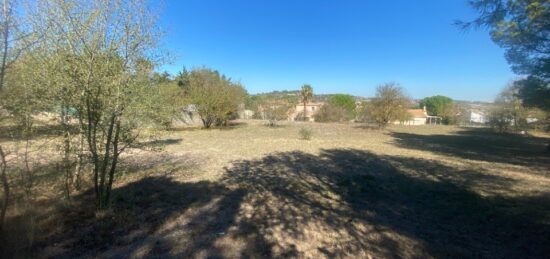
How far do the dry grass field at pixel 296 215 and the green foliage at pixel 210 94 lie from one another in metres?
12.2

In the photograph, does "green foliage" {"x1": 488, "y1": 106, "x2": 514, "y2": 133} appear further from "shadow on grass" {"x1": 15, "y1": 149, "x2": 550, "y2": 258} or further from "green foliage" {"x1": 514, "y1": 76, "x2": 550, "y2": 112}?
"shadow on grass" {"x1": 15, "y1": 149, "x2": 550, "y2": 258}

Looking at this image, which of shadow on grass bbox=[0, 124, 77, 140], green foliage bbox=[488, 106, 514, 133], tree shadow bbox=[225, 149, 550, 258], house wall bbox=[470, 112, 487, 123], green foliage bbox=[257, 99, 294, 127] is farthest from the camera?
house wall bbox=[470, 112, 487, 123]

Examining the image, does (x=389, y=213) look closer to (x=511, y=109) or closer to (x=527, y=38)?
(x=527, y=38)

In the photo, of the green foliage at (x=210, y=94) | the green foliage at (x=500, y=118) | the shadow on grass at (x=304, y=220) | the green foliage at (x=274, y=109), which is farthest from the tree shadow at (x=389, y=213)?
the green foliage at (x=500, y=118)

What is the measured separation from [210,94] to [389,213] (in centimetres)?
1709

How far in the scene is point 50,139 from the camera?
14.4 ft

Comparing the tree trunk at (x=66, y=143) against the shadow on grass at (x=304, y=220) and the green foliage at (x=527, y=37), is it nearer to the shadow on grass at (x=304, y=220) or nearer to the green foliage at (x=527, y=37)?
the shadow on grass at (x=304, y=220)

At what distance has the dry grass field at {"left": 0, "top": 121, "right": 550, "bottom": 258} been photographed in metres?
3.41

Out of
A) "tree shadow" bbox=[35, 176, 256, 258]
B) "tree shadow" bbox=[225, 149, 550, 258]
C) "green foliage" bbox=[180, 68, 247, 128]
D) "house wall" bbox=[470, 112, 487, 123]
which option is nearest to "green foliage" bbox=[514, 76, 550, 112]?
"tree shadow" bbox=[225, 149, 550, 258]

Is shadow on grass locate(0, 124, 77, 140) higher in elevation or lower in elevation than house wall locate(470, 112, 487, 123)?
higher

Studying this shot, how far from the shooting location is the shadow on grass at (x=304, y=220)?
340 cm

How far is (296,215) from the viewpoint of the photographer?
447 cm

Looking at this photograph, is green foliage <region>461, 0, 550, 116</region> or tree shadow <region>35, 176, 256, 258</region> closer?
tree shadow <region>35, 176, 256, 258</region>

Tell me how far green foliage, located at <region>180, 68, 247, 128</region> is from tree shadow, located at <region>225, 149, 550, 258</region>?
1276 centimetres
